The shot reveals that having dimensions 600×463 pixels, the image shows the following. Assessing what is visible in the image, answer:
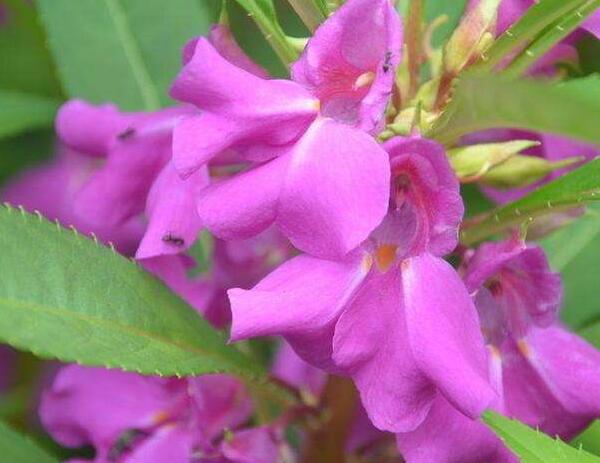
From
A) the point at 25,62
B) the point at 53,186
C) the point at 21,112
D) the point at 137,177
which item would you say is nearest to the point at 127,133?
the point at 137,177

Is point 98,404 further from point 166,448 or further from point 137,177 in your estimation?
point 137,177

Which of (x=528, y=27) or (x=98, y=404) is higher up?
(x=528, y=27)

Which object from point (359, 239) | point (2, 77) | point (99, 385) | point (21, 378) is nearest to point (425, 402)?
point (359, 239)

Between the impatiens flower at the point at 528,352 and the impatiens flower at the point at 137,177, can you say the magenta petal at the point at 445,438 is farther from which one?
the impatiens flower at the point at 137,177

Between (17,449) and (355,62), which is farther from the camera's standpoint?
(17,449)

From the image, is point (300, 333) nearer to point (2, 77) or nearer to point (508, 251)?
point (508, 251)

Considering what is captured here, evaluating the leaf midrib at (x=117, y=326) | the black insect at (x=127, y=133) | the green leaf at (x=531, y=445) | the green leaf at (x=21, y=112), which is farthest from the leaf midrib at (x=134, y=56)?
the green leaf at (x=531, y=445)

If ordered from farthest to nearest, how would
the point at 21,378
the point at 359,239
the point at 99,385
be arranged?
the point at 21,378 < the point at 99,385 < the point at 359,239
